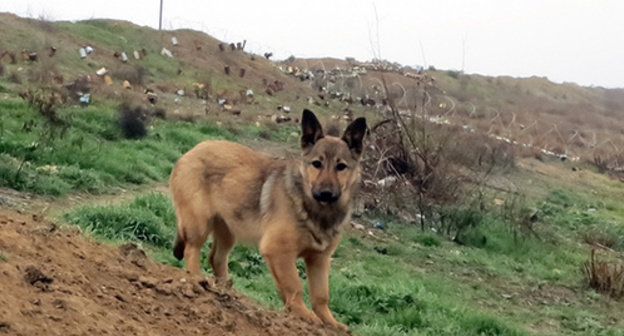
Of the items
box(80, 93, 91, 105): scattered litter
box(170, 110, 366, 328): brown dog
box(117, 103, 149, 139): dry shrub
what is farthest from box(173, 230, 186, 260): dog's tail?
box(80, 93, 91, 105): scattered litter

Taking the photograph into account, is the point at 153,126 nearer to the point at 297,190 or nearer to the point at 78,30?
the point at 297,190

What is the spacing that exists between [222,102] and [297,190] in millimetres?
20523

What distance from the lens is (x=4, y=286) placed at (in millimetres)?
4375

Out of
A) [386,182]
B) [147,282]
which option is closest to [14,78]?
[386,182]

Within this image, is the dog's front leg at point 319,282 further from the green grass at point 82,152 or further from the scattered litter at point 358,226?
the scattered litter at point 358,226

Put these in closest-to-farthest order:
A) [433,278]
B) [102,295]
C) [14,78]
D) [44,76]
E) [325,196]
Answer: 1. [102,295]
2. [325,196]
3. [433,278]
4. [14,78]
5. [44,76]

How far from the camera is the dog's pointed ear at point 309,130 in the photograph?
732 cm

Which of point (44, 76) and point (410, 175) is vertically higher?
point (44, 76)

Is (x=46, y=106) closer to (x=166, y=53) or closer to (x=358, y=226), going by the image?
(x=358, y=226)

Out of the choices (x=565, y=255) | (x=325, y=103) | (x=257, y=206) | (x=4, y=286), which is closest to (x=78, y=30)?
(x=325, y=103)

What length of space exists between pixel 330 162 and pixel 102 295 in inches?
105

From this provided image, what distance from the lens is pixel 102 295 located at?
4.88 metres

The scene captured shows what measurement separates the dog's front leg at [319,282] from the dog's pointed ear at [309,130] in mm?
947

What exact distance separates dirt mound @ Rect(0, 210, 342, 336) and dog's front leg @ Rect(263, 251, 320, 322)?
1.10ft
